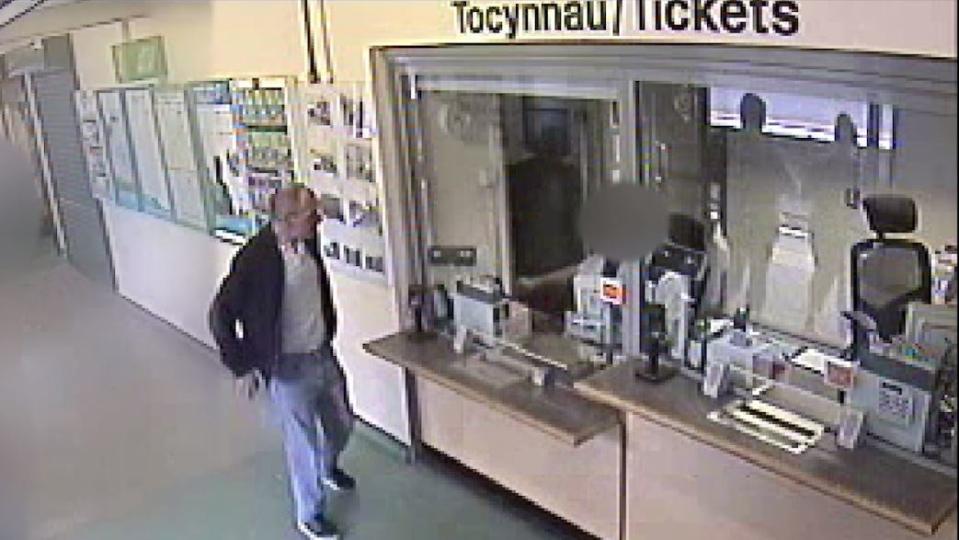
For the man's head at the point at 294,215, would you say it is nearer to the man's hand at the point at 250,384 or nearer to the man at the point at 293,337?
the man at the point at 293,337

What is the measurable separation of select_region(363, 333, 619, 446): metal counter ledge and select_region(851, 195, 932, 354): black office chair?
28.7 inches

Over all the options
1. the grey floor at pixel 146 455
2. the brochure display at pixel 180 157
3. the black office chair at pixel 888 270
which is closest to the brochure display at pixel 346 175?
the brochure display at pixel 180 157

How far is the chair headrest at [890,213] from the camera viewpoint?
69.0 inches

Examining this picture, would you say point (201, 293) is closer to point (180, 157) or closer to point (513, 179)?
point (180, 157)

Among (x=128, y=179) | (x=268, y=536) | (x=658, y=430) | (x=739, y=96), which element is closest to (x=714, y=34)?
(x=739, y=96)

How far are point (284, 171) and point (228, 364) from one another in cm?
107

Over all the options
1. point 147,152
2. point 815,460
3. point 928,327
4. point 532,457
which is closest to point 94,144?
point 147,152

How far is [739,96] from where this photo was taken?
1.97 metres

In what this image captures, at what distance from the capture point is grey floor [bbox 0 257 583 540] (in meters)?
2.30

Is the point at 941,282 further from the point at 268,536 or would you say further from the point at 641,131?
the point at 268,536

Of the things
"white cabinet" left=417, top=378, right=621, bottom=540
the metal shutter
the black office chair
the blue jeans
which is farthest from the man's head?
the black office chair

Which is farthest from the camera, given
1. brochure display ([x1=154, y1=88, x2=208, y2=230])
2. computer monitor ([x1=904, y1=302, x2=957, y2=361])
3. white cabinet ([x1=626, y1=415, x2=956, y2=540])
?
brochure display ([x1=154, y1=88, x2=208, y2=230])

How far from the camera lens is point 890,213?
1.81m

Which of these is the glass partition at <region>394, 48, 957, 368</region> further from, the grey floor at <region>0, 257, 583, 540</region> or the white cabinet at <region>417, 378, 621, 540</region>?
the grey floor at <region>0, 257, 583, 540</region>
